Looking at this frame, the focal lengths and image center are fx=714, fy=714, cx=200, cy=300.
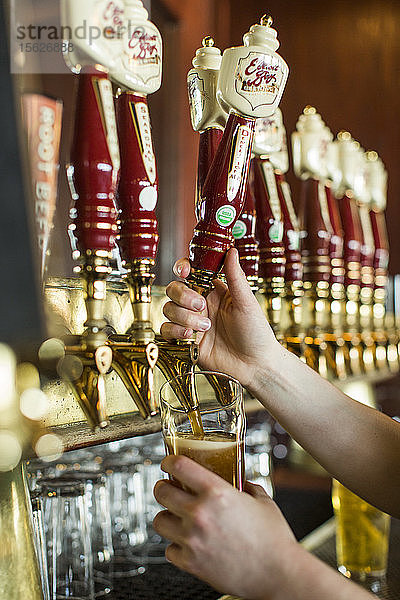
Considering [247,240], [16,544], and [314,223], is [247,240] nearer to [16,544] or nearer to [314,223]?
[314,223]

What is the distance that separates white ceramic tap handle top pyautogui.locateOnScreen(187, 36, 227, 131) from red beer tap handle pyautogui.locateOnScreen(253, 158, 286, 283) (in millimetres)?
267

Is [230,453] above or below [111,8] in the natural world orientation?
below

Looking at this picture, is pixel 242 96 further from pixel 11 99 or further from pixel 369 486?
pixel 369 486

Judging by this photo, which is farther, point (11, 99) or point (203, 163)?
point (203, 163)

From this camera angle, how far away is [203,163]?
1198 mm

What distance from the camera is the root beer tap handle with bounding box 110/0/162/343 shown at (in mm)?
1005

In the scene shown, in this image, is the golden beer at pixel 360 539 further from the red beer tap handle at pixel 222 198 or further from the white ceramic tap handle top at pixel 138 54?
the white ceramic tap handle top at pixel 138 54

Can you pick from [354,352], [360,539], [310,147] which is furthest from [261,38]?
[360,539]

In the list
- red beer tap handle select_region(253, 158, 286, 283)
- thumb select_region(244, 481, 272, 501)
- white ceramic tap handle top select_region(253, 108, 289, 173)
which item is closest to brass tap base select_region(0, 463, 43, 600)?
thumb select_region(244, 481, 272, 501)

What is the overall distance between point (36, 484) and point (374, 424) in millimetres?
654

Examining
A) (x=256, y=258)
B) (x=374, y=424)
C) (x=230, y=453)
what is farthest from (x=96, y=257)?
(x=374, y=424)

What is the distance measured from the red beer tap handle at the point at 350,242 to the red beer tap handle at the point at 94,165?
101 cm

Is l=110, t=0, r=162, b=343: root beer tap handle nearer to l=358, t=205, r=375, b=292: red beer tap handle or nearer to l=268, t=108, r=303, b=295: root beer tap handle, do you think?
l=268, t=108, r=303, b=295: root beer tap handle

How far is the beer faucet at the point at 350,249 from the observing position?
1.84 m
